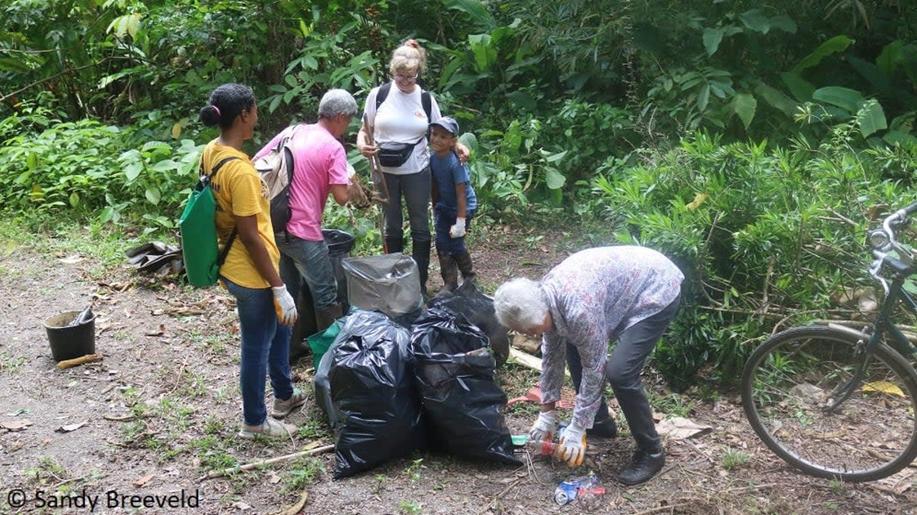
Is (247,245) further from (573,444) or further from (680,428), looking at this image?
(680,428)

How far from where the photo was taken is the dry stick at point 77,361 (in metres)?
5.22

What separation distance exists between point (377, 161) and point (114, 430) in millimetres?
2358

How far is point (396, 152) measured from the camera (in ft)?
17.5

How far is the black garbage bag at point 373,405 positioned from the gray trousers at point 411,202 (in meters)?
1.71

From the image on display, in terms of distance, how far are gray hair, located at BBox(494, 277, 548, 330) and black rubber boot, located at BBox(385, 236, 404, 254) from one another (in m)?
2.41

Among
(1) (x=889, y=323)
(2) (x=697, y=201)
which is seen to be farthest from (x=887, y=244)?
(2) (x=697, y=201)

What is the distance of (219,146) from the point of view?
11.9ft

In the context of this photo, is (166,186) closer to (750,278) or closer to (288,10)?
(288,10)

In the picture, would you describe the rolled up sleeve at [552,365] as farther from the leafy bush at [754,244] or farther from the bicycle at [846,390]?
the leafy bush at [754,244]

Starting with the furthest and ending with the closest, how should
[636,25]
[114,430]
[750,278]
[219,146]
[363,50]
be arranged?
[363,50]
[636,25]
[750,278]
[114,430]
[219,146]

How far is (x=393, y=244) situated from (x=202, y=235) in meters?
2.14

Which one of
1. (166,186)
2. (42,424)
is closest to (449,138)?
(42,424)

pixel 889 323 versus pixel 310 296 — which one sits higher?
pixel 889 323

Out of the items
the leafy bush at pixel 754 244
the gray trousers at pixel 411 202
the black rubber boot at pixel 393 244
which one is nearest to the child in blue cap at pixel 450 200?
the gray trousers at pixel 411 202
